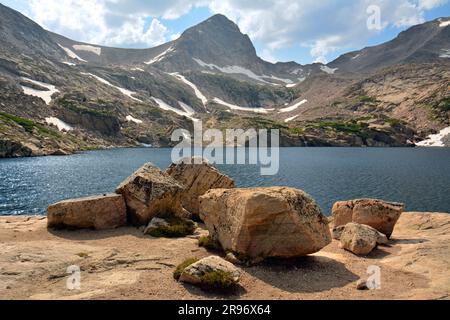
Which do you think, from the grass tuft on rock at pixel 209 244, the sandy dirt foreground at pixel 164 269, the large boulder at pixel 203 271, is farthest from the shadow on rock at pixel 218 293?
the grass tuft on rock at pixel 209 244

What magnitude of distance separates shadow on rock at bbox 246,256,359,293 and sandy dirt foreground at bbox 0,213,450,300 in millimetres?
50

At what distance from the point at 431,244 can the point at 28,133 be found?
7050 inches

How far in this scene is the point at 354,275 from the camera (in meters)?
20.1

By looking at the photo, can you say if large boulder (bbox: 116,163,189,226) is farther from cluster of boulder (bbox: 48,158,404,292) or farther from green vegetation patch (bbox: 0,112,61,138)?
green vegetation patch (bbox: 0,112,61,138)

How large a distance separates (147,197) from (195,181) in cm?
709

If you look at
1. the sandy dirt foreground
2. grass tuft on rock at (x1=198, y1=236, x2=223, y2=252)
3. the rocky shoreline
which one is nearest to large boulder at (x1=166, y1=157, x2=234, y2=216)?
the rocky shoreline

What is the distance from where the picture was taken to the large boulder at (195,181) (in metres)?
34.6

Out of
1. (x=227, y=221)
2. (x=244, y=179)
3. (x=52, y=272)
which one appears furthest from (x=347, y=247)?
(x=244, y=179)

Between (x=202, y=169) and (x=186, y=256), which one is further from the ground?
(x=202, y=169)

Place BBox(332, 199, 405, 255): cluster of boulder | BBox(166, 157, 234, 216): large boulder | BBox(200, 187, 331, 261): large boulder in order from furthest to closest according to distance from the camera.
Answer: BBox(166, 157, 234, 216): large boulder < BBox(332, 199, 405, 255): cluster of boulder < BBox(200, 187, 331, 261): large boulder

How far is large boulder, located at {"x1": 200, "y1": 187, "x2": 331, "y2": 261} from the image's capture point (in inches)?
805

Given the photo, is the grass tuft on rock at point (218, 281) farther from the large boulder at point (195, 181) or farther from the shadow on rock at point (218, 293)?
the large boulder at point (195, 181)

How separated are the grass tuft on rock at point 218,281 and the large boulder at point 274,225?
11.5 feet
